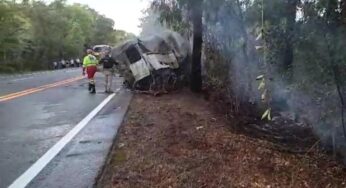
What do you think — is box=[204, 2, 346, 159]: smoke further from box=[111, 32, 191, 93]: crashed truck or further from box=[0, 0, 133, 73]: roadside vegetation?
box=[0, 0, 133, 73]: roadside vegetation

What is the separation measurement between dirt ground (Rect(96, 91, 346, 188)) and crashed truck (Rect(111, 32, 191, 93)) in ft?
23.6

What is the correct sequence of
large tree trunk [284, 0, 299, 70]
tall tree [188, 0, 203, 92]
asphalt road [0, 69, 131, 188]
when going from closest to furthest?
1. asphalt road [0, 69, 131, 188]
2. large tree trunk [284, 0, 299, 70]
3. tall tree [188, 0, 203, 92]

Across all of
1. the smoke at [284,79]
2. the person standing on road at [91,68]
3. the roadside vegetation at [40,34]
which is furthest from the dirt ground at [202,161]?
the roadside vegetation at [40,34]

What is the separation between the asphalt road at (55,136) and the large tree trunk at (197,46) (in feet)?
8.37

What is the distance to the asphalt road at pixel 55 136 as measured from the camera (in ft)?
20.1

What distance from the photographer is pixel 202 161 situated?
6.73 m

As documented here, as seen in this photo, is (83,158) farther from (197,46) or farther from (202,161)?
(197,46)

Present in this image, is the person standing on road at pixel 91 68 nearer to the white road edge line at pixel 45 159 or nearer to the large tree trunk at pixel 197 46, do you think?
the large tree trunk at pixel 197 46

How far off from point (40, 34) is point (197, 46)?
159 feet

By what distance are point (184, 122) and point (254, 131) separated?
59.0 inches

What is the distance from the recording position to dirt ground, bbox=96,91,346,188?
19.5 feet

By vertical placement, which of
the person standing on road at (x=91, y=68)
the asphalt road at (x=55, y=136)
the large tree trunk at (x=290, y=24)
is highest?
the large tree trunk at (x=290, y=24)

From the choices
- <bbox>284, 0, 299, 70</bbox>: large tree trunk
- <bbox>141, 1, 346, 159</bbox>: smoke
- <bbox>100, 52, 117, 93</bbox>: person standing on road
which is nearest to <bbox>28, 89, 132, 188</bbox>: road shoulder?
<bbox>141, 1, 346, 159</bbox>: smoke

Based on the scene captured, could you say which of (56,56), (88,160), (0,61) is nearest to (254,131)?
(88,160)
